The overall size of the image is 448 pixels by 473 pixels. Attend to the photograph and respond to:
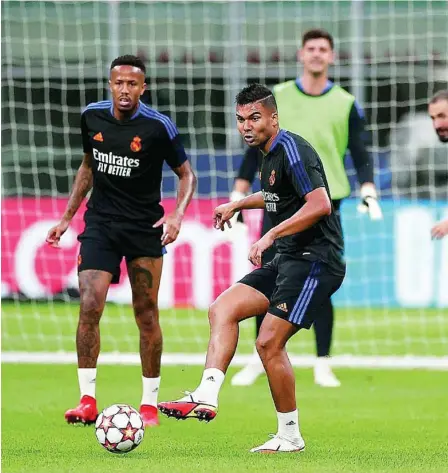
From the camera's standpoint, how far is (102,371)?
10758 mm

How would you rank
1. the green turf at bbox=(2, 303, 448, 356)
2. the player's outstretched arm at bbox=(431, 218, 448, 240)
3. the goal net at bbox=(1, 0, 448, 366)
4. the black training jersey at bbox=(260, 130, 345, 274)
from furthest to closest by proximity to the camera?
the goal net at bbox=(1, 0, 448, 366), the green turf at bbox=(2, 303, 448, 356), the player's outstretched arm at bbox=(431, 218, 448, 240), the black training jersey at bbox=(260, 130, 345, 274)

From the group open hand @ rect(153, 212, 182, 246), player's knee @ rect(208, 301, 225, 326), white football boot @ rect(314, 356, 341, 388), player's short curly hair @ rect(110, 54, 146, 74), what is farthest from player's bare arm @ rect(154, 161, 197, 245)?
white football boot @ rect(314, 356, 341, 388)

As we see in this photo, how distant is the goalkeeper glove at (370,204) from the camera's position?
9078mm

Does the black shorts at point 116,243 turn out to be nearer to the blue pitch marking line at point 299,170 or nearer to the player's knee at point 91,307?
the player's knee at point 91,307

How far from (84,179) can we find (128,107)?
60 cm

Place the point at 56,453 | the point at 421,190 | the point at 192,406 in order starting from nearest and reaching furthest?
the point at 192,406 → the point at 56,453 → the point at 421,190

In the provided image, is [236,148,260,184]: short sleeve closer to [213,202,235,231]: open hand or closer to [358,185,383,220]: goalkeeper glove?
[358,185,383,220]: goalkeeper glove

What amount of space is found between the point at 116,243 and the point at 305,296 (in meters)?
1.68

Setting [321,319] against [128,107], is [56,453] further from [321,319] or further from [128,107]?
[321,319]

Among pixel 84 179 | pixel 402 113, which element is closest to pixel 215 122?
pixel 402 113

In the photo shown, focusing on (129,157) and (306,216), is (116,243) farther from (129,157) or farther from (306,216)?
(306,216)

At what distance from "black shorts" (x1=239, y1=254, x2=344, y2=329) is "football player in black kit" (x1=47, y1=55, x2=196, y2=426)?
114cm

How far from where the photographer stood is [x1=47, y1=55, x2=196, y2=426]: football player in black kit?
7.61 metres

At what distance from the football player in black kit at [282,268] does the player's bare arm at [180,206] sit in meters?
0.98
